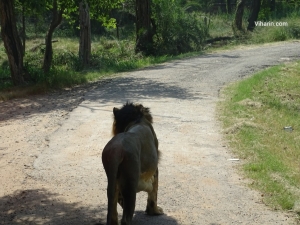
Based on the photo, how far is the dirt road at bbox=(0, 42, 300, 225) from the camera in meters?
6.85

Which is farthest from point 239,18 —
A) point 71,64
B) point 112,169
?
point 112,169

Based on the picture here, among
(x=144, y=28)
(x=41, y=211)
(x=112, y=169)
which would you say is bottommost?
(x=41, y=211)

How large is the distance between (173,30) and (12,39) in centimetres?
1119

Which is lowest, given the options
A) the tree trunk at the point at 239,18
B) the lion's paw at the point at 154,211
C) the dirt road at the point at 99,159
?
the dirt road at the point at 99,159

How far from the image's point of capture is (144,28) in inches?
1108

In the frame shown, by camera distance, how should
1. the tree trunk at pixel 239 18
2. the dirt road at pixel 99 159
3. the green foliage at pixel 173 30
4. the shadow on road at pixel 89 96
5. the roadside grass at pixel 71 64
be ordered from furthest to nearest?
the tree trunk at pixel 239 18, the green foliage at pixel 173 30, the roadside grass at pixel 71 64, the shadow on road at pixel 89 96, the dirt road at pixel 99 159

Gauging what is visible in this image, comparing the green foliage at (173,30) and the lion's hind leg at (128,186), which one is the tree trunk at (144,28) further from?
the lion's hind leg at (128,186)

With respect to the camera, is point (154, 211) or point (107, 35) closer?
point (154, 211)

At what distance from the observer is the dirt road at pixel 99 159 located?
6.85m

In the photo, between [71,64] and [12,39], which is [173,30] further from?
[12,39]

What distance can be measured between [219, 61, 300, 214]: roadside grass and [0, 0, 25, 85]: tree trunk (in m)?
7.38

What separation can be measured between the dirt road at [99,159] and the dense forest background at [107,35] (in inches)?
126

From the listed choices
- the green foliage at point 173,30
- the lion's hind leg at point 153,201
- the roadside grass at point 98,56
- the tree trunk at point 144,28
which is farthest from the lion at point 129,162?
the green foliage at point 173,30

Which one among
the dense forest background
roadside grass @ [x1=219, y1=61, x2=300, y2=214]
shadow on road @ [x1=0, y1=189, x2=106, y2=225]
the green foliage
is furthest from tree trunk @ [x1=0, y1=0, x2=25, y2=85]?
shadow on road @ [x1=0, y1=189, x2=106, y2=225]
